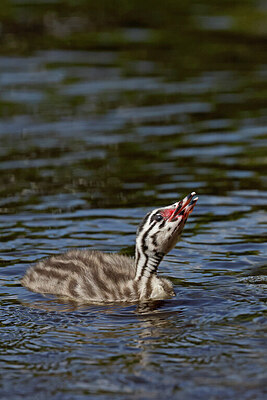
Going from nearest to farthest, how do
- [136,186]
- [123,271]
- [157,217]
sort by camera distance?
[157,217]
[123,271]
[136,186]

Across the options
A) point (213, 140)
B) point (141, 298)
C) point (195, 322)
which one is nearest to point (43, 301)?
point (141, 298)

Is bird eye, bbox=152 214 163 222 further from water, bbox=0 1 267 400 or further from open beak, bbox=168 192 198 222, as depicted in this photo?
water, bbox=0 1 267 400

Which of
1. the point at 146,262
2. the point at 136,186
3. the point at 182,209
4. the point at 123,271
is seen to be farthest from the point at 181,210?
the point at 136,186

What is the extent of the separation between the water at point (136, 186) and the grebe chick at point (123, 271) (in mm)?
235

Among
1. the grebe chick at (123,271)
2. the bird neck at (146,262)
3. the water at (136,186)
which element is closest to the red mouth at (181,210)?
the grebe chick at (123,271)

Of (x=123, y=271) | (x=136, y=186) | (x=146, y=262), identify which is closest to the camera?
(x=146, y=262)

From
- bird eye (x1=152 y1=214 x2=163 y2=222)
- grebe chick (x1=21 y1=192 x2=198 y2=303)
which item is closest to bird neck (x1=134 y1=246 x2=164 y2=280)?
grebe chick (x1=21 y1=192 x2=198 y2=303)

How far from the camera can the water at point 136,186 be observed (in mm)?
9047

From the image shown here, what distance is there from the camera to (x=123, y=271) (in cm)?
1139

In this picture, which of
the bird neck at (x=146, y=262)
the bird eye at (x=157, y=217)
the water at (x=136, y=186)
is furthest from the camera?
the bird neck at (x=146, y=262)

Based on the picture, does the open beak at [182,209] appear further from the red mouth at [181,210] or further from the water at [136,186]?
the water at [136,186]

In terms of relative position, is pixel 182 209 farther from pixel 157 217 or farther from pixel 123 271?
pixel 123 271

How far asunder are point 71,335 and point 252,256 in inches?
145

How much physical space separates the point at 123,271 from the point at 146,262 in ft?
1.27
